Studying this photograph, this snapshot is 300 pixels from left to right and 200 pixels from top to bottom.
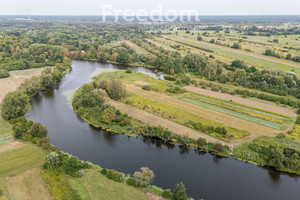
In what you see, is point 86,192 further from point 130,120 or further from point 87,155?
point 130,120

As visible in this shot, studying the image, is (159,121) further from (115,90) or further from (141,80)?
(141,80)

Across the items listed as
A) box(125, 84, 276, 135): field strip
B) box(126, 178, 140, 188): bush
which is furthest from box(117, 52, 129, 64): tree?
box(126, 178, 140, 188): bush

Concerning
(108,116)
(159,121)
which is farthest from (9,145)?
(159,121)

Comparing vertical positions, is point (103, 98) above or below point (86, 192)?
above

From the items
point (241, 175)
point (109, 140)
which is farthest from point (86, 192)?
point (241, 175)

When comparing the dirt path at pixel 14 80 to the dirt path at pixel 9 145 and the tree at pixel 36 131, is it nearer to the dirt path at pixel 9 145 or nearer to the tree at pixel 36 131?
the dirt path at pixel 9 145

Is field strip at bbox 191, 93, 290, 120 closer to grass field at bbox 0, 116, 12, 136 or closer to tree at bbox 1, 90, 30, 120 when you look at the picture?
tree at bbox 1, 90, 30, 120

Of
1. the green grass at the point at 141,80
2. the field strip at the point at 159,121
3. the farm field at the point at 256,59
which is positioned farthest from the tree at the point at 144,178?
the farm field at the point at 256,59
